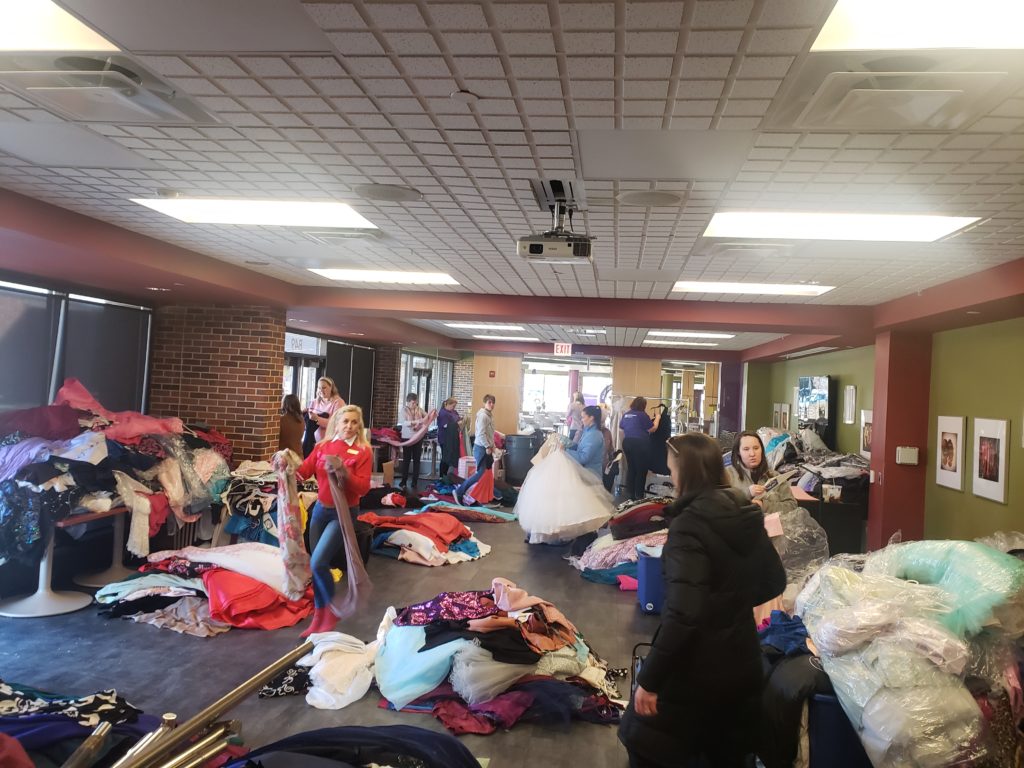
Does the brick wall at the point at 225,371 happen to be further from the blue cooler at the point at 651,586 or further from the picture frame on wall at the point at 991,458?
the picture frame on wall at the point at 991,458

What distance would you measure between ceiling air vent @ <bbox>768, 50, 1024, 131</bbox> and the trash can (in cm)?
949

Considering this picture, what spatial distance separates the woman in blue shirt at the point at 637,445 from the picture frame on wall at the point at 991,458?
3.60 meters

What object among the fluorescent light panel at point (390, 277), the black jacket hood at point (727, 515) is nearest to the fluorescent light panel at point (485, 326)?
the fluorescent light panel at point (390, 277)

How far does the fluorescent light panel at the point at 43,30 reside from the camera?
2.12 meters

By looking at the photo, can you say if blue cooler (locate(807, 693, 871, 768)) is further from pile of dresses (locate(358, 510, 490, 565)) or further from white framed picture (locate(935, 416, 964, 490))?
white framed picture (locate(935, 416, 964, 490))

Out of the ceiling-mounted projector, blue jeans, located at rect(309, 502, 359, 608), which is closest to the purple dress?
blue jeans, located at rect(309, 502, 359, 608)

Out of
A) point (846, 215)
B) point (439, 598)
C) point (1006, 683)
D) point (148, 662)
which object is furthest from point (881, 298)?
point (148, 662)

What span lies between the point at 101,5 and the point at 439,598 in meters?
3.14

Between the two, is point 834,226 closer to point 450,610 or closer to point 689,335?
point 450,610

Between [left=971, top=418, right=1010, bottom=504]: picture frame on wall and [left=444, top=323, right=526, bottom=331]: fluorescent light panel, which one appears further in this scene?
[left=444, top=323, right=526, bottom=331]: fluorescent light panel

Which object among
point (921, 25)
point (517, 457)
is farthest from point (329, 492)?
point (517, 457)

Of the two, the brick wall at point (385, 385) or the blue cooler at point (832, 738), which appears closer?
the blue cooler at point (832, 738)

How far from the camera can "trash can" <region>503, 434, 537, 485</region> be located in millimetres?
11758

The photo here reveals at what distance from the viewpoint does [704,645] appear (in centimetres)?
215
